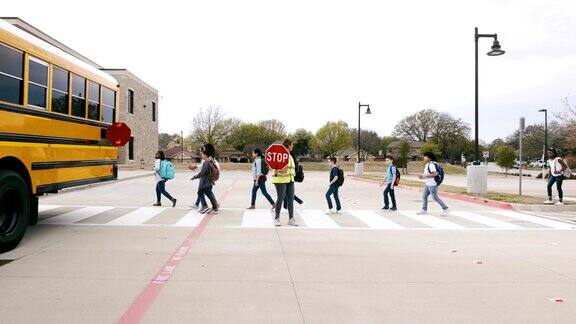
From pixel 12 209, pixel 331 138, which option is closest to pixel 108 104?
pixel 12 209

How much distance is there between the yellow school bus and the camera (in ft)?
22.8

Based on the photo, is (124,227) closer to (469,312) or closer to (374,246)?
(374,246)

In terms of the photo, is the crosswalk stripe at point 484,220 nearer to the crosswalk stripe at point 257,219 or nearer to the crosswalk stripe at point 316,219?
the crosswalk stripe at point 316,219

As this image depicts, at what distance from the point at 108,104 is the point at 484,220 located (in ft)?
Result: 29.8

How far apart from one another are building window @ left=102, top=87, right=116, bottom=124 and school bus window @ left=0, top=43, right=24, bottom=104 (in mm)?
3220

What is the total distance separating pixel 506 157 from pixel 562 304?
54.9m

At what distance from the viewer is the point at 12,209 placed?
23.8 ft

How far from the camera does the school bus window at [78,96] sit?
905cm

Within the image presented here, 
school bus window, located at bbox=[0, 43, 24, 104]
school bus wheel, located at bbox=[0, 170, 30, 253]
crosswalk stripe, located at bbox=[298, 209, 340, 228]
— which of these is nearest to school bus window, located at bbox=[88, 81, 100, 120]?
school bus window, located at bbox=[0, 43, 24, 104]

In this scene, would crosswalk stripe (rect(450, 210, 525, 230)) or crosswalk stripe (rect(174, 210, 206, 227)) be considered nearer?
crosswalk stripe (rect(174, 210, 206, 227))

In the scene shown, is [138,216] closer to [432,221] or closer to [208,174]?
[208,174]

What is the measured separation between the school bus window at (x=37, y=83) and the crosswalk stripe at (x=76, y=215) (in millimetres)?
3295

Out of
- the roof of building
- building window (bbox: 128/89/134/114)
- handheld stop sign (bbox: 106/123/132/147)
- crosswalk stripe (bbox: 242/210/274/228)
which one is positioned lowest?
crosswalk stripe (bbox: 242/210/274/228)

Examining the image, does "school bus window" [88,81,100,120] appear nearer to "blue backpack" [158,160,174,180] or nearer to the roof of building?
the roof of building
